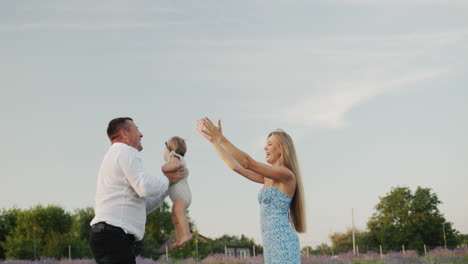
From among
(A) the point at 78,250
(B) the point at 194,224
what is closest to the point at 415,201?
(B) the point at 194,224

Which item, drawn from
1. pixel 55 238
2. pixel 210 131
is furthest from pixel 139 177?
pixel 55 238

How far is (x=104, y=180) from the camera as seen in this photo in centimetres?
459

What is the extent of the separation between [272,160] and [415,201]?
2175 inches

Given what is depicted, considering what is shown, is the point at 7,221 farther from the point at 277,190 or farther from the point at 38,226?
the point at 277,190

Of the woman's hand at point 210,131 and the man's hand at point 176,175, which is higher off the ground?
the woman's hand at point 210,131

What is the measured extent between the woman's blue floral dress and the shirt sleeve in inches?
52.0

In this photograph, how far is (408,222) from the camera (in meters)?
55.4

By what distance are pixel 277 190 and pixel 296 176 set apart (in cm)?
23

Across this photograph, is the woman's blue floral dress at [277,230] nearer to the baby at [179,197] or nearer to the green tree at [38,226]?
the baby at [179,197]

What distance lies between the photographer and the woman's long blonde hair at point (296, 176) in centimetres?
543

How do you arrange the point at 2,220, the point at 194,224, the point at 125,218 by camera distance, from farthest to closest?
the point at 194,224
the point at 2,220
the point at 125,218

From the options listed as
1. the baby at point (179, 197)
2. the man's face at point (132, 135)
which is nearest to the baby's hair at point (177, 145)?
the baby at point (179, 197)

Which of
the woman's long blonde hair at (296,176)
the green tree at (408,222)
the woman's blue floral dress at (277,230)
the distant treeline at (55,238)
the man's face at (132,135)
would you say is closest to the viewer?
the man's face at (132,135)

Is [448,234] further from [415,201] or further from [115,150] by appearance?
[115,150]
